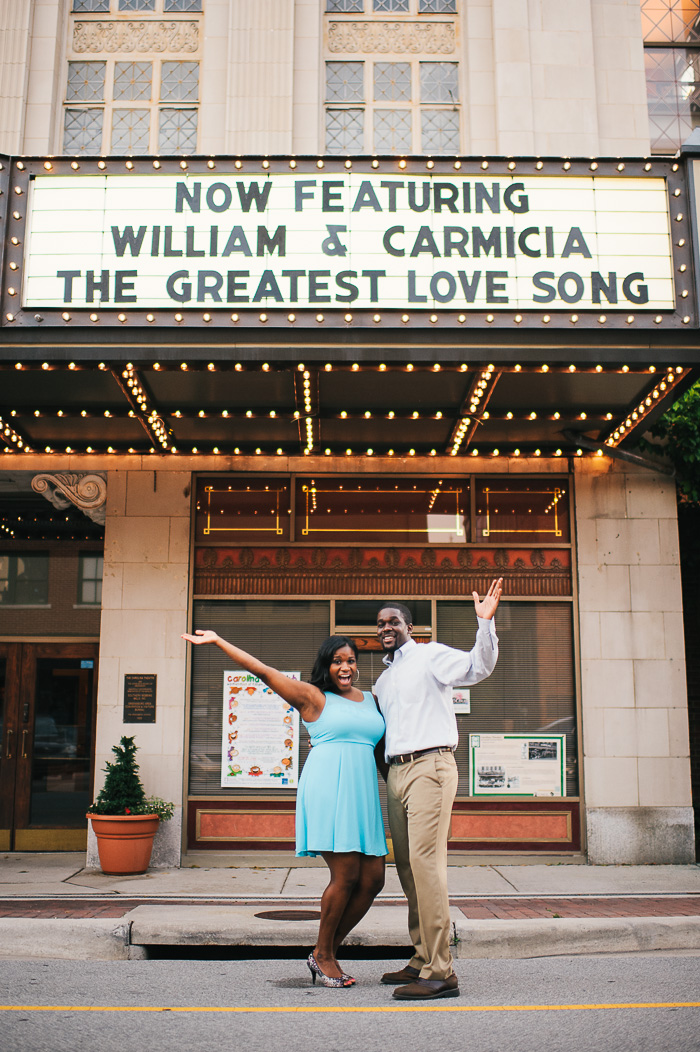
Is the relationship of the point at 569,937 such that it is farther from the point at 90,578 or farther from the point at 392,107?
the point at 392,107

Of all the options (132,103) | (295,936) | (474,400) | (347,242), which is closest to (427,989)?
(295,936)

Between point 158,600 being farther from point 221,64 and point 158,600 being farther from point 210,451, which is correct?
point 221,64

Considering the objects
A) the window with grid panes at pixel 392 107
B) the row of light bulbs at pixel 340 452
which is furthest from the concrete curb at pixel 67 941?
the window with grid panes at pixel 392 107

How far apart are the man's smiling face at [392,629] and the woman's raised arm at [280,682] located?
1.60 feet

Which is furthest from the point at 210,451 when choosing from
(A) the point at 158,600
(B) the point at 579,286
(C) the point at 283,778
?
(B) the point at 579,286

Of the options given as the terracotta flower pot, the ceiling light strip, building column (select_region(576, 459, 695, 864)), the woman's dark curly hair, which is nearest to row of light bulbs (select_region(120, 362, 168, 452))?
the ceiling light strip

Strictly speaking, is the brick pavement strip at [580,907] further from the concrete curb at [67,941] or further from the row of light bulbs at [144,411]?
the row of light bulbs at [144,411]

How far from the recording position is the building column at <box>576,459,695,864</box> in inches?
369

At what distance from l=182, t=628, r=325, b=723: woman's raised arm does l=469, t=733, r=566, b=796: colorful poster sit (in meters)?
5.16

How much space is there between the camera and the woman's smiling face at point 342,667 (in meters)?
4.93

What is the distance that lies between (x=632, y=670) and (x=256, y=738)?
13.8 ft

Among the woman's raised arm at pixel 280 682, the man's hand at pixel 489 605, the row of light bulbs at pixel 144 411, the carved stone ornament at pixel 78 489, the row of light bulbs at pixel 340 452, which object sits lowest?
the woman's raised arm at pixel 280 682

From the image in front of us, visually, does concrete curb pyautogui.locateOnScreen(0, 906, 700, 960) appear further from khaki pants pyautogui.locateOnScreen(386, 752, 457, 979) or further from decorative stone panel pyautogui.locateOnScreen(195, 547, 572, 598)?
decorative stone panel pyautogui.locateOnScreen(195, 547, 572, 598)

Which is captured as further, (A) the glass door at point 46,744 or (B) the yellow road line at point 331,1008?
(A) the glass door at point 46,744
